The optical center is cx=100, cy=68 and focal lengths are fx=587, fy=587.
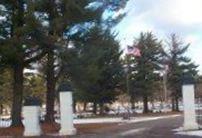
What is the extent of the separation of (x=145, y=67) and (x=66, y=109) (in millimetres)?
41039

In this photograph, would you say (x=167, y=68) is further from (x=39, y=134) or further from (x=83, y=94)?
(x=39, y=134)

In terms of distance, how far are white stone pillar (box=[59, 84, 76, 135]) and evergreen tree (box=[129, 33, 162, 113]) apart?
3856 cm

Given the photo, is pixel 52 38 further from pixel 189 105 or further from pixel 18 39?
pixel 189 105

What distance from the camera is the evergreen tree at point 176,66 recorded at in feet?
235

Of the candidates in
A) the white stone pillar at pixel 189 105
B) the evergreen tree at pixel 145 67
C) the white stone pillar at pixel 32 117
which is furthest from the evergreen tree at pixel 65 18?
the evergreen tree at pixel 145 67

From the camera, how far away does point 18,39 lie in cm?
3391

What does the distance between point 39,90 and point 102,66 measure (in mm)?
19542

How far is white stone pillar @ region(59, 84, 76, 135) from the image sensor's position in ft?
94.2

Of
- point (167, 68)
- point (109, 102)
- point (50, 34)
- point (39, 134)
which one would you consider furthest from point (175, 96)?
point (39, 134)

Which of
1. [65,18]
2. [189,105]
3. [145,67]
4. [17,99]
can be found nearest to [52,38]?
[65,18]

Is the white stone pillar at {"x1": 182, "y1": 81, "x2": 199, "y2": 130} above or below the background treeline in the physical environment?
below

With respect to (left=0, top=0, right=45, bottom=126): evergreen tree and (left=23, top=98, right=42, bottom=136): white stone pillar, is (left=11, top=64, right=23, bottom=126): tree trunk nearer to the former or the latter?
(left=0, top=0, right=45, bottom=126): evergreen tree

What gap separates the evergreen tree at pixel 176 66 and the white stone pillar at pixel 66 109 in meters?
43.3

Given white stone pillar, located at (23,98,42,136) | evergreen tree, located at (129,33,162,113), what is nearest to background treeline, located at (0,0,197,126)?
white stone pillar, located at (23,98,42,136)
